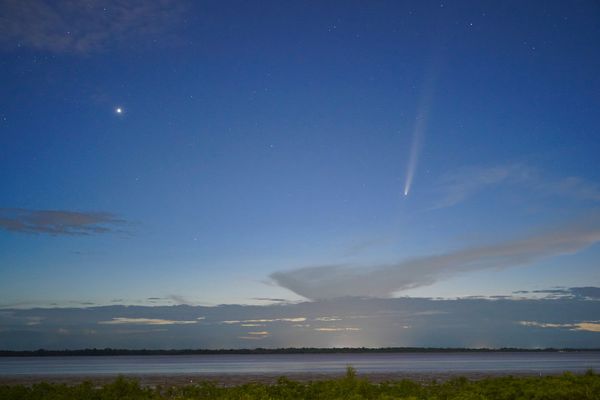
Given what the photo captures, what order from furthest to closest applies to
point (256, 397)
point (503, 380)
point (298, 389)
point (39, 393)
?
point (503, 380)
point (298, 389)
point (39, 393)
point (256, 397)

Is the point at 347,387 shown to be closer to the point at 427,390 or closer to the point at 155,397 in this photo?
the point at 427,390

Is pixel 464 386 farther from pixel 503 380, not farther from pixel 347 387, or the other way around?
pixel 347 387

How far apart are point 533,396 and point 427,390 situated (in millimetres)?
4602

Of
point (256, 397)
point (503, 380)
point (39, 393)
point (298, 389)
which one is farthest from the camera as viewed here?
point (503, 380)

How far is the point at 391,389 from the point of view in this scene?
89.9 feet

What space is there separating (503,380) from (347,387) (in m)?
8.51

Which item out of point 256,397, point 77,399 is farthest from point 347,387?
point 77,399

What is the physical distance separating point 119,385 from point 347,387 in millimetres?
10191

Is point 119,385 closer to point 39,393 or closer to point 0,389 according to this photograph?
point 39,393

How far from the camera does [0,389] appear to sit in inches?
1035

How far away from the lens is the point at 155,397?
24.5m

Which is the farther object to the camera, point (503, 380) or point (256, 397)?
point (503, 380)

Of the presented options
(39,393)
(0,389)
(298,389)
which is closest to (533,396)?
(298,389)

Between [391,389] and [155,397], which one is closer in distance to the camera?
[155,397]
